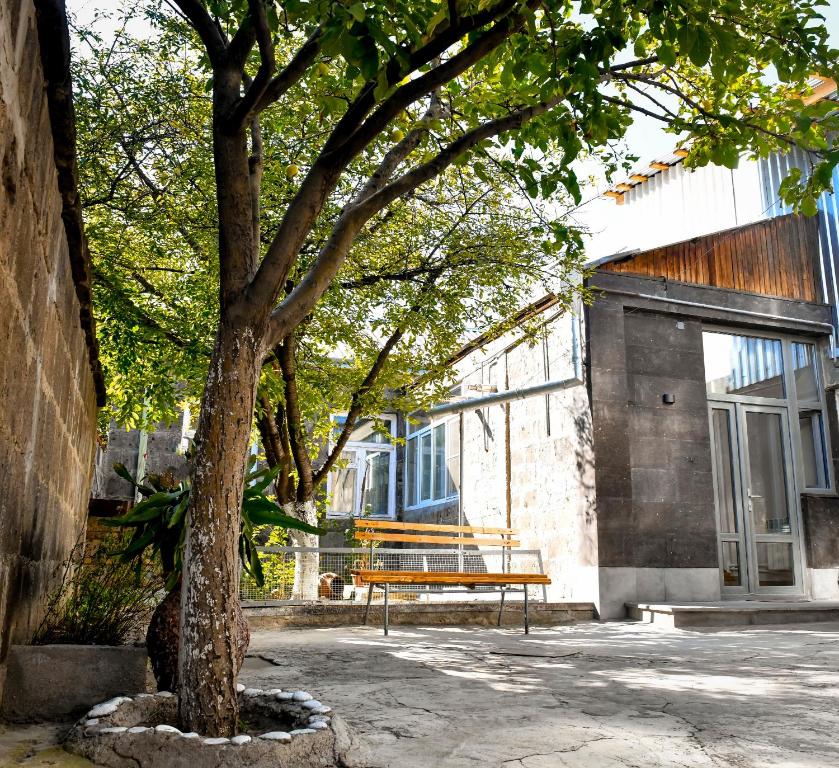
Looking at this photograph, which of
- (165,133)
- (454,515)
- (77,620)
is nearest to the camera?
(77,620)

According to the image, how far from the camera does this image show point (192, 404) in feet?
36.2

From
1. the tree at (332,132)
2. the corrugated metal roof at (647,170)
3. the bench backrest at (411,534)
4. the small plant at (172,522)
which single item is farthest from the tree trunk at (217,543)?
the corrugated metal roof at (647,170)

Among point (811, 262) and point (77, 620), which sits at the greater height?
point (811, 262)

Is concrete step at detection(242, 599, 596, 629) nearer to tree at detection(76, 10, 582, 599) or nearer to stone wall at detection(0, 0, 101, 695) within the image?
tree at detection(76, 10, 582, 599)

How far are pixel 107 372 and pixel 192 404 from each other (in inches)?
72.0

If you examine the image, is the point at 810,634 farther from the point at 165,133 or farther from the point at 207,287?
the point at 165,133

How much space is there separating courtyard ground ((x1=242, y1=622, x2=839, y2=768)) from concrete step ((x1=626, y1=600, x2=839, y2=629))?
1402 millimetres

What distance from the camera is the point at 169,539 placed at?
3986 millimetres

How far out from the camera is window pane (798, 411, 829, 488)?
11.3m

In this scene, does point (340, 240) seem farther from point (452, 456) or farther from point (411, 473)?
point (411, 473)

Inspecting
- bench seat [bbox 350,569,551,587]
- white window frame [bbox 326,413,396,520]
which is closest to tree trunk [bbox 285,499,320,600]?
bench seat [bbox 350,569,551,587]

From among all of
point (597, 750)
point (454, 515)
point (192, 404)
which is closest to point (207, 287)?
Answer: point (192, 404)

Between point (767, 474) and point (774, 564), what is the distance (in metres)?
1.27

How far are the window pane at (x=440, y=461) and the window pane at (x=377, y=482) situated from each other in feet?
7.69
